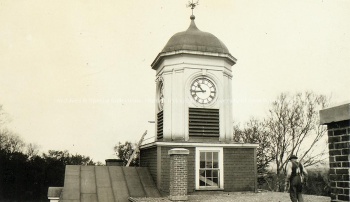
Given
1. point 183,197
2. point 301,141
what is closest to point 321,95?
point 301,141

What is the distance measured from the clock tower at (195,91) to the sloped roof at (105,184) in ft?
7.09

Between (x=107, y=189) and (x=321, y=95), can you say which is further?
(x=321, y=95)

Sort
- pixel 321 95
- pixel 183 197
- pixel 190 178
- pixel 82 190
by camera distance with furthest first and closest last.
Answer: pixel 321 95, pixel 190 178, pixel 82 190, pixel 183 197

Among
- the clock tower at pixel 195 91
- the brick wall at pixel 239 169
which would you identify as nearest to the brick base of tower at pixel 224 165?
the brick wall at pixel 239 169

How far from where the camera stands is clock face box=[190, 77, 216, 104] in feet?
55.2

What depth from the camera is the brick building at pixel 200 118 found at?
15672 millimetres

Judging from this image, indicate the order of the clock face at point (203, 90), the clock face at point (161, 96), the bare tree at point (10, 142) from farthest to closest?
the bare tree at point (10, 142) < the clock face at point (161, 96) < the clock face at point (203, 90)

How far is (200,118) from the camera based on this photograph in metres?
16.7

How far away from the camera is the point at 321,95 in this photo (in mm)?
34188

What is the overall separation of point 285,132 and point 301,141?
5.93ft

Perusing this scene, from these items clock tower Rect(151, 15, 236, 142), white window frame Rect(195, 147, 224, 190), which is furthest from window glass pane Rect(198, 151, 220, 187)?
clock tower Rect(151, 15, 236, 142)

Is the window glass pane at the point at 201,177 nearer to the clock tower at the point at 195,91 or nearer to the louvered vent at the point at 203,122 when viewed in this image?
the clock tower at the point at 195,91

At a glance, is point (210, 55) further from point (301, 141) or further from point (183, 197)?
point (301, 141)

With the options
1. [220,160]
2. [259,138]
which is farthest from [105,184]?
[259,138]
